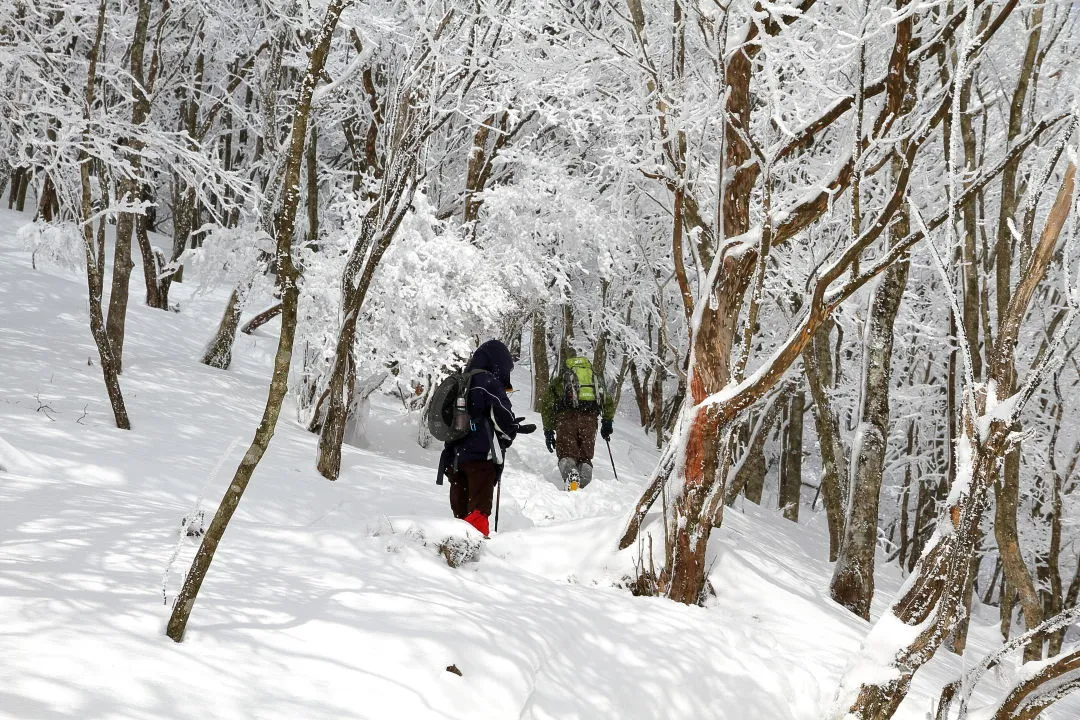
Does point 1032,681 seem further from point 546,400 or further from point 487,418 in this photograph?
point 546,400

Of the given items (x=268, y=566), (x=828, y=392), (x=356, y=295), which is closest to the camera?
(x=268, y=566)

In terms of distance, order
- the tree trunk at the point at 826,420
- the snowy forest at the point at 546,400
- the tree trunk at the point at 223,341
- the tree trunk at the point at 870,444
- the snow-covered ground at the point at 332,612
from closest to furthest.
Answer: the snow-covered ground at the point at 332,612, the snowy forest at the point at 546,400, the tree trunk at the point at 870,444, the tree trunk at the point at 826,420, the tree trunk at the point at 223,341

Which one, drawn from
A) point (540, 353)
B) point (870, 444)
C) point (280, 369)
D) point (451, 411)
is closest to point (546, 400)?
point (451, 411)

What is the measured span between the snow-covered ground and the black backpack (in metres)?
0.83

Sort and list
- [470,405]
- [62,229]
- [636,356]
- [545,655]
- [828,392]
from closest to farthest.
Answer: [545,655] → [470,405] → [828,392] → [62,229] → [636,356]

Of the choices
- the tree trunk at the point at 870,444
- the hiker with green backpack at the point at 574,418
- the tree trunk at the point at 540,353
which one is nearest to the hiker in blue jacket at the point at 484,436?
the tree trunk at the point at 870,444

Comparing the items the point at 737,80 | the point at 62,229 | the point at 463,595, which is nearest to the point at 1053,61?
the point at 737,80

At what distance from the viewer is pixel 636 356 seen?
53.2 feet

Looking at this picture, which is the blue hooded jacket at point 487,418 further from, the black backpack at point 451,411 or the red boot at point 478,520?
the red boot at point 478,520

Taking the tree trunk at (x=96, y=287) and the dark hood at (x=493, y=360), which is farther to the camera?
the tree trunk at (x=96, y=287)

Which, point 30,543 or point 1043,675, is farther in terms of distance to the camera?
point 30,543

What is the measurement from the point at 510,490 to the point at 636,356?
7.85m

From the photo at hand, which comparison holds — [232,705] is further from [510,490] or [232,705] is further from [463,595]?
[510,490]

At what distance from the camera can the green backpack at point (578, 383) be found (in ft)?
31.9
